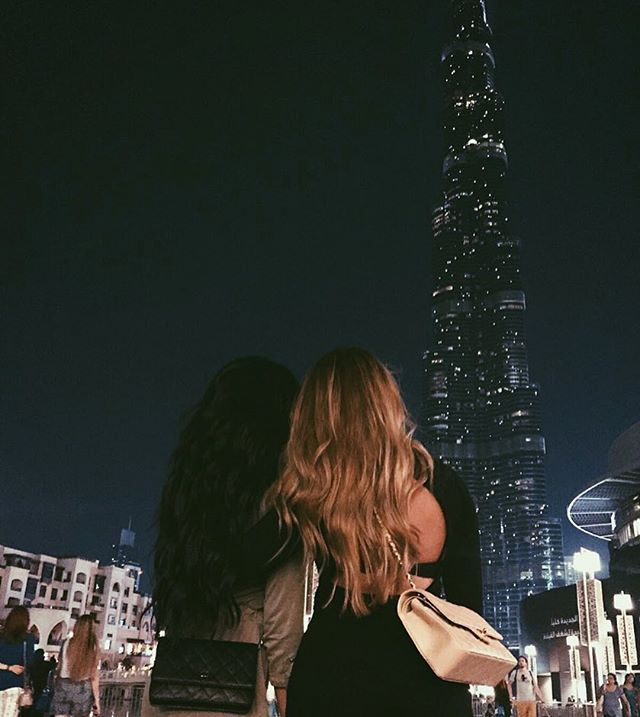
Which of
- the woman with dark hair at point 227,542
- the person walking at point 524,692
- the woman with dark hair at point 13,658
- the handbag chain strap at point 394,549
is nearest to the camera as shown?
the handbag chain strap at point 394,549

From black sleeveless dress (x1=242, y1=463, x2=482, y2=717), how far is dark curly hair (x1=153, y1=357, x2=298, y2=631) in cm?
39

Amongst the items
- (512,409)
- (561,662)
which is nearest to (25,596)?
(561,662)

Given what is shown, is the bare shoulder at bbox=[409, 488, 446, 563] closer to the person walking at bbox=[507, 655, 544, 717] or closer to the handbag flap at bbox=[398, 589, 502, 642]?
the handbag flap at bbox=[398, 589, 502, 642]

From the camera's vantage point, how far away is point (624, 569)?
166ft

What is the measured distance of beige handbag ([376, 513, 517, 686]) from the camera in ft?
5.82

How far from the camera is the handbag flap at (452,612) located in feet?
6.03

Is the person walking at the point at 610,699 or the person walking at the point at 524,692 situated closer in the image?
the person walking at the point at 524,692

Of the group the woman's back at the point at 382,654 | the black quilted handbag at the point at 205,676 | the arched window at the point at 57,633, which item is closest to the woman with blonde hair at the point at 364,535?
the woman's back at the point at 382,654

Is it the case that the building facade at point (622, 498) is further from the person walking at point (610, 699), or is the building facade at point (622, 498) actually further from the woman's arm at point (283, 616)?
the woman's arm at point (283, 616)

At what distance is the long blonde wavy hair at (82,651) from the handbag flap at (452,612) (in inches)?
246

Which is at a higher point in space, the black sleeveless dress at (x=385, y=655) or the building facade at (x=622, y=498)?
the building facade at (x=622, y=498)

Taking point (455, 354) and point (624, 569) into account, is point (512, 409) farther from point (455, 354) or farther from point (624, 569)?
point (624, 569)

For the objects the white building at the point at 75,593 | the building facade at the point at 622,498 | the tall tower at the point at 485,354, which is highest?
the tall tower at the point at 485,354

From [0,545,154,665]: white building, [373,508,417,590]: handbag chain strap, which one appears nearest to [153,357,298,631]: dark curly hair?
[373,508,417,590]: handbag chain strap
